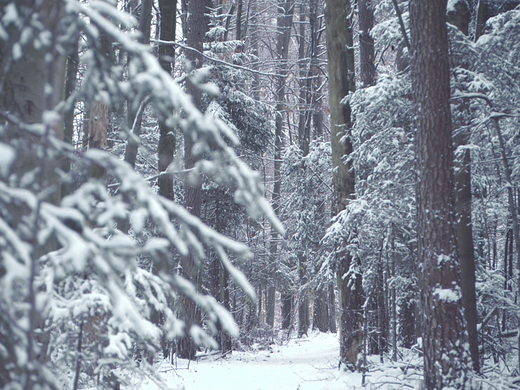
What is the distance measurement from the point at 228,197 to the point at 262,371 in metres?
5.27

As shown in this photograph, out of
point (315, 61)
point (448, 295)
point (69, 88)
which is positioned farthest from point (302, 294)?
point (69, 88)

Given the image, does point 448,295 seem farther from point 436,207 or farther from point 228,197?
point 228,197

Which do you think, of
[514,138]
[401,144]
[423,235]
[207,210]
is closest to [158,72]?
[423,235]

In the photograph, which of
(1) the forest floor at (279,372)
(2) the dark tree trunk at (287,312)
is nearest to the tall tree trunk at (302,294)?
(2) the dark tree trunk at (287,312)

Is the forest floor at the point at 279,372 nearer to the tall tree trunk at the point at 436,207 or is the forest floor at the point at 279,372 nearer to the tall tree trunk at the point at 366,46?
the tall tree trunk at the point at 436,207

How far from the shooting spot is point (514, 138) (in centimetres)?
735

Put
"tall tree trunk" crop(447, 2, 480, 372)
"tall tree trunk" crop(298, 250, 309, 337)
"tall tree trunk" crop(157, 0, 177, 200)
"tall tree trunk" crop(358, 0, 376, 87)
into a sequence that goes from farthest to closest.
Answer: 1. "tall tree trunk" crop(298, 250, 309, 337)
2. "tall tree trunk" crop(358, 0, 376, 87)
3. "tall tree trunk" crop(157, 0, 177, 200)
4. "tall tree trunk" crop(447, 2, 480, 372)

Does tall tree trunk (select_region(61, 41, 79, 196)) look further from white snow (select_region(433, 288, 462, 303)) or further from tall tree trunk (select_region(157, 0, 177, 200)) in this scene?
white snow (select_region(433, 288, 462, 303))

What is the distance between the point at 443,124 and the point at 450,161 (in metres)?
0.49

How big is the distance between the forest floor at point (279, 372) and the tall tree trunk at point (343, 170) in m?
0.68

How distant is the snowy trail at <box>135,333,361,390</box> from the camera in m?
8.31

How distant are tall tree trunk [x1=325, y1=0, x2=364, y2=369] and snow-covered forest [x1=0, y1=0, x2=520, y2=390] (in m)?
0.04

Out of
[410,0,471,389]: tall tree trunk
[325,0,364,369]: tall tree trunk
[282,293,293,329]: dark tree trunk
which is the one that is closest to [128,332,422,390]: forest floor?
[325,0,364,369]: tall tree trunk

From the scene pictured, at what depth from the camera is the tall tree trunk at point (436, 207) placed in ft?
16.4
